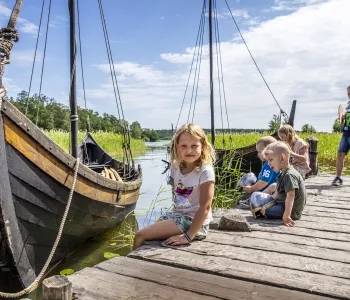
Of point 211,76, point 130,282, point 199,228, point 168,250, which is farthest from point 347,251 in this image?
point 211,76

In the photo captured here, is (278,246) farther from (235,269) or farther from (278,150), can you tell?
(278,150)

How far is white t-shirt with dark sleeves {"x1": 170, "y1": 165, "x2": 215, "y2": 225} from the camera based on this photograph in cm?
272

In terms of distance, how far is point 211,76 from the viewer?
1202 cm

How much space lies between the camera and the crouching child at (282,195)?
3.37 meters

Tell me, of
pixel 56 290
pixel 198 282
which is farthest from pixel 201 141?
pixel 56 290

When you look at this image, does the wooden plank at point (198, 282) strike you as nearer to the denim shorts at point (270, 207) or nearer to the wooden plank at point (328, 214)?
the denim shorts at point (270, 207)

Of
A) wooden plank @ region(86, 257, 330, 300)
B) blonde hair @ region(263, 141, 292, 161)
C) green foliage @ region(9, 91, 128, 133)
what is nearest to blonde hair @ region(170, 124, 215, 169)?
wooden plank @ region(86, 257, 330, 300)

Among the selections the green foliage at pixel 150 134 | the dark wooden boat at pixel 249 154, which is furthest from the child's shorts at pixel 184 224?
the green foliage at pixel 150 134

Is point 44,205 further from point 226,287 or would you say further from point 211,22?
point 211,22

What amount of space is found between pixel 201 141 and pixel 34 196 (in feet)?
6.89

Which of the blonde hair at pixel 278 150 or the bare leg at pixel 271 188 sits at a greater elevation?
the blonde hair at pixel 278 150

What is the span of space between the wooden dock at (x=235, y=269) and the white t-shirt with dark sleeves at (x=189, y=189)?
0.27 meters

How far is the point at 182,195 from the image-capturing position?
2.82 m

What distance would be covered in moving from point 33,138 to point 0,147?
1.22 ft
